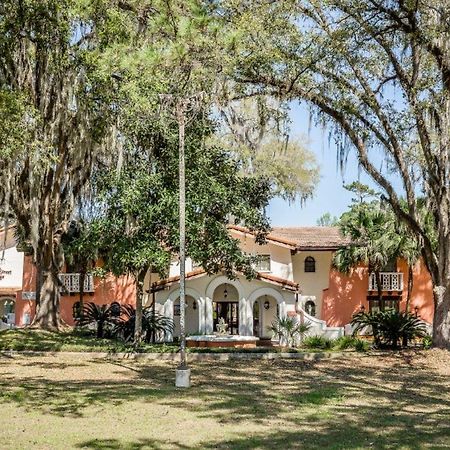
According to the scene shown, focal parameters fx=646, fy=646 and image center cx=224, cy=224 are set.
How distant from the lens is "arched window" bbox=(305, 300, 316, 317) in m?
33.1

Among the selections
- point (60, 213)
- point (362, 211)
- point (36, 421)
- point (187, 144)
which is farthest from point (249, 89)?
point (362, 211)

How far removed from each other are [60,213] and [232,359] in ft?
29.7

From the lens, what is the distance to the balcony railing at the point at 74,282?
3338cm

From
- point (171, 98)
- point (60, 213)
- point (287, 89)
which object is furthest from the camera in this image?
point (60, 213)

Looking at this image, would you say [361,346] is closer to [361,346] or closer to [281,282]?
[361,346]

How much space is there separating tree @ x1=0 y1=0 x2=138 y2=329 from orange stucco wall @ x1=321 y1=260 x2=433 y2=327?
52.6 ft

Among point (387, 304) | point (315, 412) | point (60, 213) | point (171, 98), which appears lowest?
point (315, 412)

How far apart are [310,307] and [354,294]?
2.35m

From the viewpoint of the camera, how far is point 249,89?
17984 mm

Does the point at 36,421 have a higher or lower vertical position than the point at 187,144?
lower

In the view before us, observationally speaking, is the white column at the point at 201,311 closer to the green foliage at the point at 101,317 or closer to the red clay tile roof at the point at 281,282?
the red clay tile roof at the point at 281,282

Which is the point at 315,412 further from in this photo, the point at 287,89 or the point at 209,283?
the point at 209,283

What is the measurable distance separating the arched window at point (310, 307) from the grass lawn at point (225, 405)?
15.4 metres

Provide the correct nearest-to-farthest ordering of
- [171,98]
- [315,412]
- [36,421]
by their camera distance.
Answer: [36,421] → [315,412] → [171,98]
